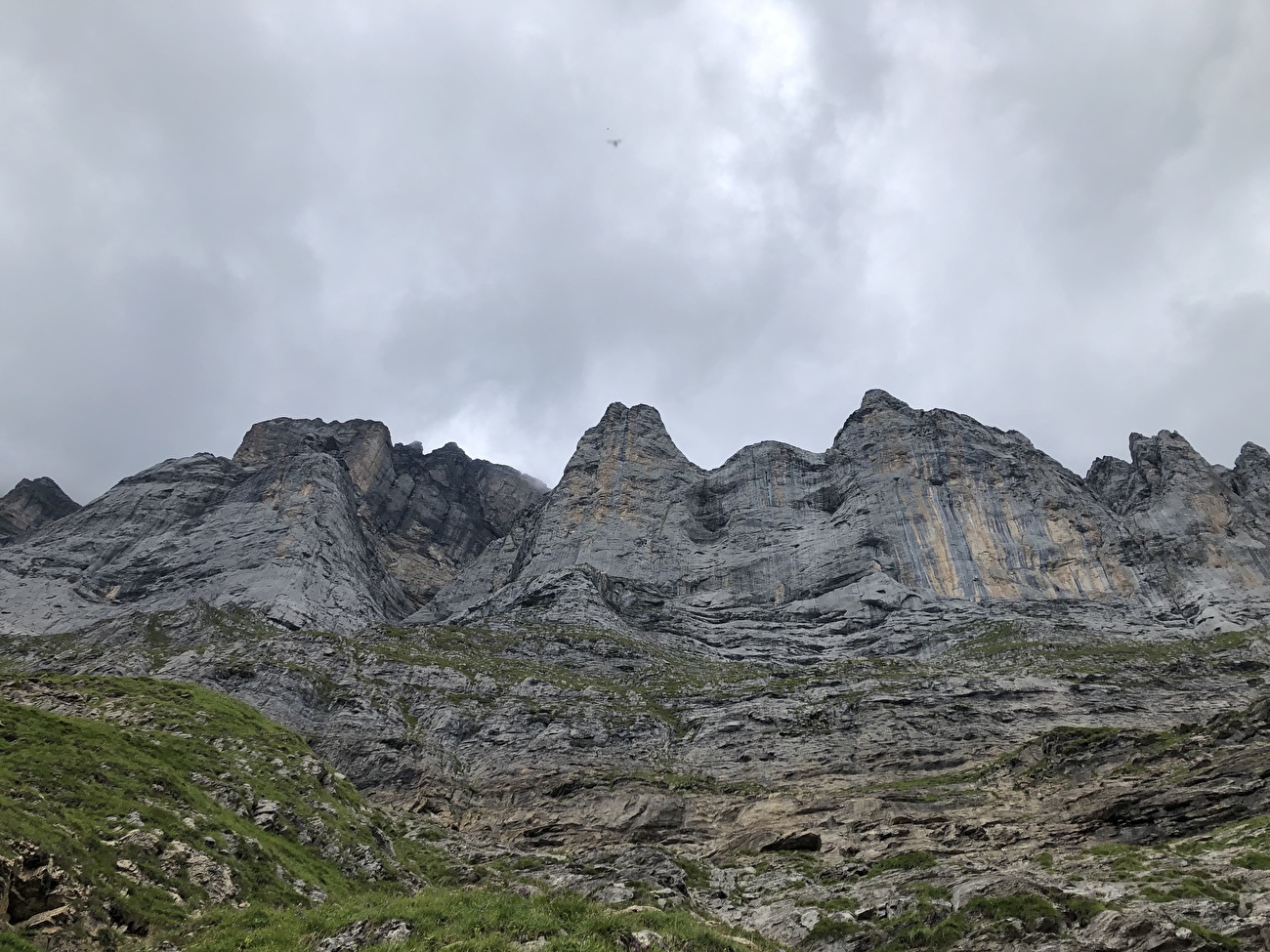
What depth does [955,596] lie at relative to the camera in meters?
121

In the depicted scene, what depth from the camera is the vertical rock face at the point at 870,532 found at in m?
120

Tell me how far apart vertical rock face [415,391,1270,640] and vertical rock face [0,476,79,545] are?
356 feet

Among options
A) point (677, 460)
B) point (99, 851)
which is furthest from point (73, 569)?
point (99, 851)

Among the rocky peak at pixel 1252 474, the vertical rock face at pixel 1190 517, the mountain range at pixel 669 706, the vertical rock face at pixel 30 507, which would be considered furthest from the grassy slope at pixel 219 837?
the vertical rock face at pixel 30 507

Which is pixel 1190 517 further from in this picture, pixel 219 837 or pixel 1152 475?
pixel 219 837

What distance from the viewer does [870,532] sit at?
445 ft

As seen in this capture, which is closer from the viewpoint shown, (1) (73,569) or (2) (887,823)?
(2) (887,823)

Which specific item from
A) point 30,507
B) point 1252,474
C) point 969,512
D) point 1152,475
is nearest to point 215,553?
point 30,507

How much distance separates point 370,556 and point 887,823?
445 feet

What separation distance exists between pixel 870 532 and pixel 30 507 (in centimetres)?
20123

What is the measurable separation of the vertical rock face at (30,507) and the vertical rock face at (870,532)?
10845 centimetres

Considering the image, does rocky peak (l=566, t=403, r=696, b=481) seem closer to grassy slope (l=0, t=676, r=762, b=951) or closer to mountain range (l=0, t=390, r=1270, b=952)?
mountain range (l=0, t=390, r=1270, b=952)

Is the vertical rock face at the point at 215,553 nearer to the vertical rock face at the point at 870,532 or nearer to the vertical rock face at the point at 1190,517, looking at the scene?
the vertical rock face at the point at 870,532

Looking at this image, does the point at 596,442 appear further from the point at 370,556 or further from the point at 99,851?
the point at 99,851
